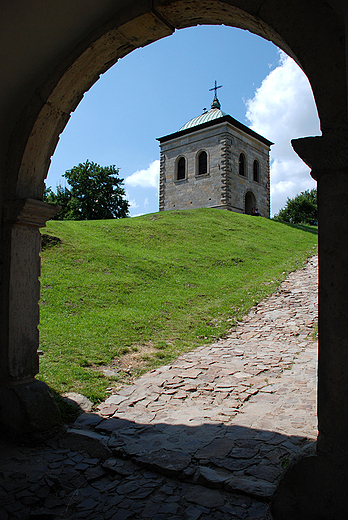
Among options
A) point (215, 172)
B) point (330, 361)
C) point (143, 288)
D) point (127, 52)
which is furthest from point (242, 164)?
point (330, 361)

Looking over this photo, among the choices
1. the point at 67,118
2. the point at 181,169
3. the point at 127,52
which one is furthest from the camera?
the point at 181,169

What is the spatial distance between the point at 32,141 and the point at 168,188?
28.5 m

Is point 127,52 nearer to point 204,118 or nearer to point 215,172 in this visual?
point 215,172

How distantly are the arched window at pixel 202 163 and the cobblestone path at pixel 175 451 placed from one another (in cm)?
2594

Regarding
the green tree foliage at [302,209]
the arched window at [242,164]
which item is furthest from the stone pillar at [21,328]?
the green tree foliage at [302,209]

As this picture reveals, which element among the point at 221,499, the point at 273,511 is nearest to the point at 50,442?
the point at 221,499

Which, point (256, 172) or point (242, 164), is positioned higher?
point (242, 164)

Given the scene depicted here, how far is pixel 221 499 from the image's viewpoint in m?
2.59

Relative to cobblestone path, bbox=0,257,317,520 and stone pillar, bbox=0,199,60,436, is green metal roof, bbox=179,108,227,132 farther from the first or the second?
stone pillar, bbox=0,199,60,436

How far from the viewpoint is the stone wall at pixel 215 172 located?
2834cm

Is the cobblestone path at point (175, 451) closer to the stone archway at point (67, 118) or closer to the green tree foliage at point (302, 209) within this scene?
the stone archway at point (67, 118)

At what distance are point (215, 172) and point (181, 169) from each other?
3.94 m

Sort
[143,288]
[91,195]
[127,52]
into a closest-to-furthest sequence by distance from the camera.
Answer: [127,52], [143,288], [91,195]

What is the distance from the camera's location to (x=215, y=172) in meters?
28.9
